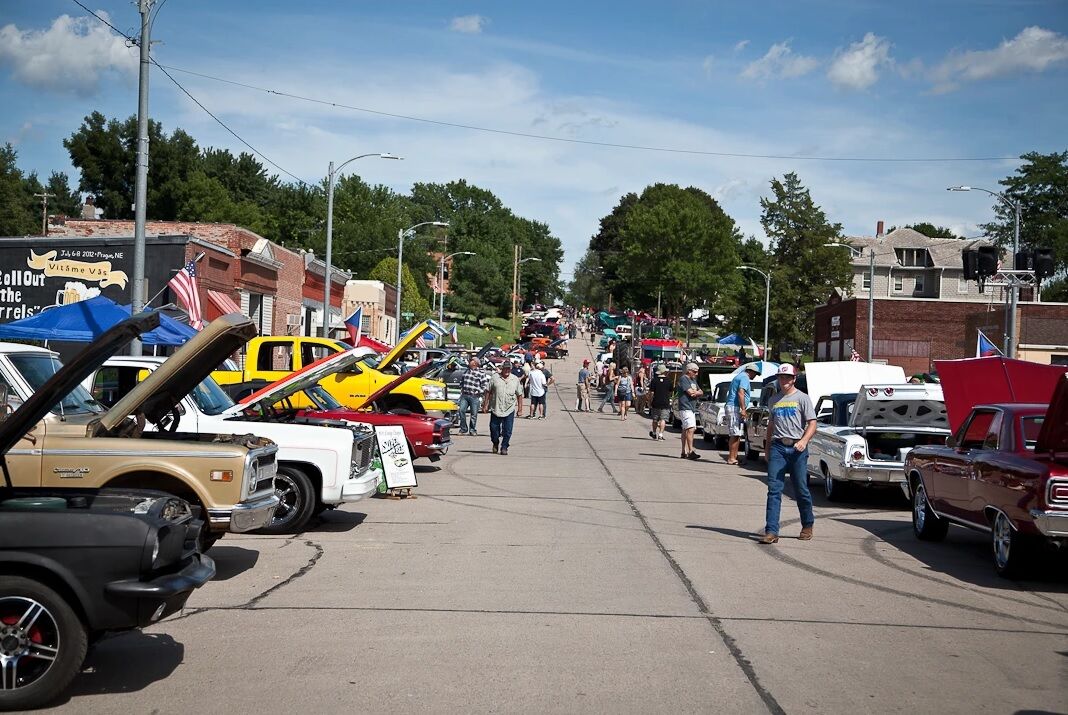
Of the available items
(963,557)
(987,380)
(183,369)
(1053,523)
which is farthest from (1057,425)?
(183,369)

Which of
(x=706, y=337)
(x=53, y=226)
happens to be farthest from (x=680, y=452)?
(x=706, y=337)

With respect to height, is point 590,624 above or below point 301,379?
below

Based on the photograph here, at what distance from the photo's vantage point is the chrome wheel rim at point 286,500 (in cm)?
1157

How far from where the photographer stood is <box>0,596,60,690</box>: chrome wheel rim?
5703 millimetres

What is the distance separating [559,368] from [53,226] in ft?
138

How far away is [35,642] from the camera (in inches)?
227

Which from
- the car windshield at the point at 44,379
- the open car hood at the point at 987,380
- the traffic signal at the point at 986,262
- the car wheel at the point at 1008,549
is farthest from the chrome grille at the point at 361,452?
the traffic signal at the point at 986,262

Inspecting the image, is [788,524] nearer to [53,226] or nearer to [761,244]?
[53,226]

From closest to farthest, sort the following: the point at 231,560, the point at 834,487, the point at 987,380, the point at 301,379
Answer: the point at 231,560, the point at 301,379, the point at 987,380, the point at 834,487

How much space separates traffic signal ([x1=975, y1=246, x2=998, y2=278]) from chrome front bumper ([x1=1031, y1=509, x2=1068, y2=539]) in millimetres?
15737

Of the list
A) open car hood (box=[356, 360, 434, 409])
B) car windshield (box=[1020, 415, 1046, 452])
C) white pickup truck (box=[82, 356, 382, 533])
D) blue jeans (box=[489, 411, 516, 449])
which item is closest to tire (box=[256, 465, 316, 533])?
white pickup truck (box=[82, 356, 382, 533])

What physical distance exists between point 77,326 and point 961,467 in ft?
48.0

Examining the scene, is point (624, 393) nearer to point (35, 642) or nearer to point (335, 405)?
point (335, 405)

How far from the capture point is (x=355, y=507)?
1421cm
